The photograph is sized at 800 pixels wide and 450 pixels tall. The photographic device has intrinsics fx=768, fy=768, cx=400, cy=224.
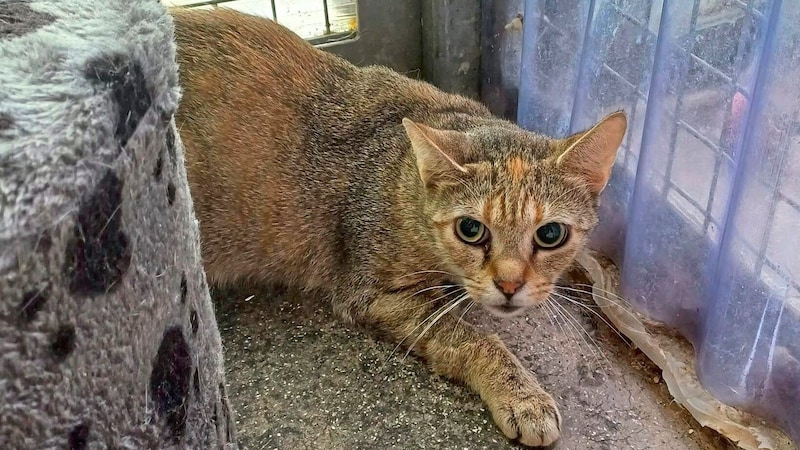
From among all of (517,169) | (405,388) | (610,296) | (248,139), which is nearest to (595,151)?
(517,169)

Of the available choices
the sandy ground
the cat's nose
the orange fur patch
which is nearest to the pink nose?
the cat's nose

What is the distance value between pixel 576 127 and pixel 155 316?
1.08m

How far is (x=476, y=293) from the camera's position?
4.13ft

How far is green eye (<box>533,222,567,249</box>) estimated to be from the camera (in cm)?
124

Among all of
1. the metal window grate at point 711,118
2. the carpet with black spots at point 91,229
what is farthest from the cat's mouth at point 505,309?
the carpet with black spots at point 91,229

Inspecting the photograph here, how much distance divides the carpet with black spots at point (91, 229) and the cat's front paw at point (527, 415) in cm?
65

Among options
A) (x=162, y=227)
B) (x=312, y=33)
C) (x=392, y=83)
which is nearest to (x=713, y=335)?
(x=392, y=83)

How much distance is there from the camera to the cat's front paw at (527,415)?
1.29 meters

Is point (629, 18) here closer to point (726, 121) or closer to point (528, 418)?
point (726, 121)

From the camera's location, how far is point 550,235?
1.24 m

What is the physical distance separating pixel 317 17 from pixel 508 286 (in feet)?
3.64

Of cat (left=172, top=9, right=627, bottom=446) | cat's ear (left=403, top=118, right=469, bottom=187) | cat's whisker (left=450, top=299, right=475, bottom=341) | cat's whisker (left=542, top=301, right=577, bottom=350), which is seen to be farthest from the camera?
cat's whisker (left=542, top=301, right=577, bottom=350)

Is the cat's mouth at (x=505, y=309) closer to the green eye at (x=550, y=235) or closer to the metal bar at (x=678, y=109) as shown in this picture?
the green eye at (x=550, y=235)

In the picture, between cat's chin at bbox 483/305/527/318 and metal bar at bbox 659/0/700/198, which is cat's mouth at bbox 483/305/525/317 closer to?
cat's chin at bbox 483/305/527/318
